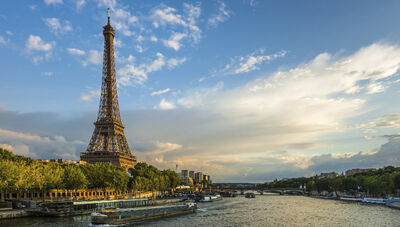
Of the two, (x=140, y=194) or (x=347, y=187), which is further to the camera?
(x=347, y=187)

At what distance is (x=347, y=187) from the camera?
184m

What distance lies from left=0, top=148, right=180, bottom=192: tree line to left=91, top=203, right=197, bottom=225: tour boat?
83.9 ft

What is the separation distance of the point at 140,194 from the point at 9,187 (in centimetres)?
6598

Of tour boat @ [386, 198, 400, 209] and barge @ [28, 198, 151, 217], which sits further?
tour boat @ [386, 198, 400, 209]

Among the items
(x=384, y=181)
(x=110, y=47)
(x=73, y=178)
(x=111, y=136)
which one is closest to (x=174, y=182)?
(x=111, y=136)

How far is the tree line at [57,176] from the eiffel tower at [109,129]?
16356 mm

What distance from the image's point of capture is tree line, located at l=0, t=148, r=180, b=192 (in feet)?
257

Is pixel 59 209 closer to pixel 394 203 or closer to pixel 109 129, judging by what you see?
pixel 109 129

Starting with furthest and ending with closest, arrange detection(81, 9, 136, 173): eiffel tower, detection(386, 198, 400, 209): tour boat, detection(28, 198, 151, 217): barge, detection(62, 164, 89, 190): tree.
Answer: detection(81, 9, 136, 173): eiffel tower, detection(386, 198, 400, 209): tour boat, detection(62, 164, 89, 190): tree, detection(28, 198, 151, 217): barge

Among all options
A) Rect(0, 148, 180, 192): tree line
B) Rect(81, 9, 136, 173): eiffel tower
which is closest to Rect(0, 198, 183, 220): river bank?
Rect(0, 148, 180, 192): tree line

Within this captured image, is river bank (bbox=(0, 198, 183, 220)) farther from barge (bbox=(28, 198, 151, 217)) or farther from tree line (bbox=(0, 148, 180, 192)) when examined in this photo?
tree line (bbox=(0, 148, 180, 192))

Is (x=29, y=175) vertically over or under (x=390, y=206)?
over

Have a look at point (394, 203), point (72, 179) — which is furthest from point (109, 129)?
point (394, 203)

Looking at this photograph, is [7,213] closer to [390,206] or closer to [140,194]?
[140,194]
